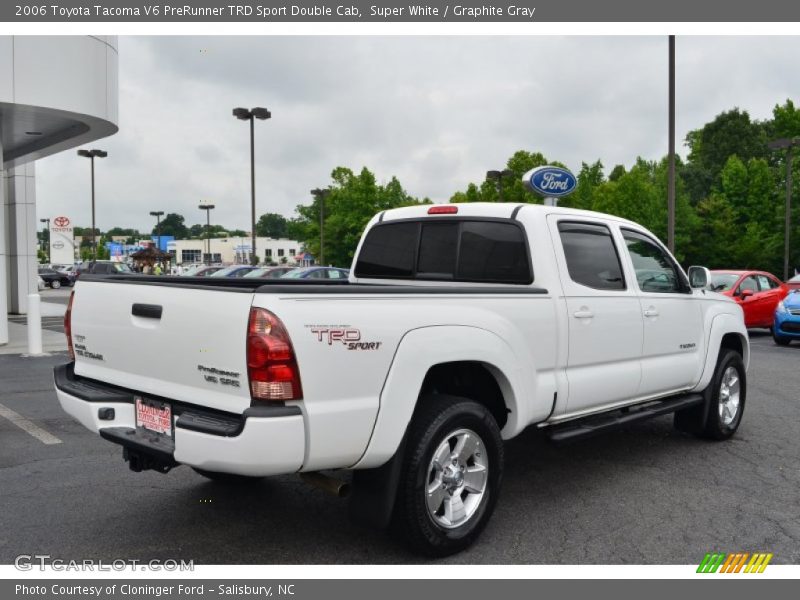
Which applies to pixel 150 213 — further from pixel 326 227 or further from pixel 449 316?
pixel 449 316

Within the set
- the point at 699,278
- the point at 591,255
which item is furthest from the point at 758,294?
the point at 591,255

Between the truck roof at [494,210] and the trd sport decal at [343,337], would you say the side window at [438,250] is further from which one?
the trd sport decal at [343,337]

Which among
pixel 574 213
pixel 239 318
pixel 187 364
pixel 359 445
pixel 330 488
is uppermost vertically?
pixel 574 213

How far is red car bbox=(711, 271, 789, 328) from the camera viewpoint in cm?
1623

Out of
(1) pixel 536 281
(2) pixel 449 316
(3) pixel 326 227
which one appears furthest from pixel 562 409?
(3) pixel 326 227

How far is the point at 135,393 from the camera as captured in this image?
3908mm

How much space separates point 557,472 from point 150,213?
75325 millimetres

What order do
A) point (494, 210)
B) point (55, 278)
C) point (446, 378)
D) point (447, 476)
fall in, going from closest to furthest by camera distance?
1. point (447, 476)
2. point (446, 378)
3. point (494, 210)
4. point (55, 278)

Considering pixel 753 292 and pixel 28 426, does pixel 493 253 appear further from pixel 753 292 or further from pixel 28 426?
pixel 753 292

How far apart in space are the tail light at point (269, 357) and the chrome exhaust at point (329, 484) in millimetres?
748

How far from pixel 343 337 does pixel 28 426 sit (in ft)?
17.0

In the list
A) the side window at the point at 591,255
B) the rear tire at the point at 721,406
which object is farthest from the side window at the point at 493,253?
the rear tire at the point at 721,406

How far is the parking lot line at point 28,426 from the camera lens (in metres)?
6.65

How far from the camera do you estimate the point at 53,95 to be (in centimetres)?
1351
